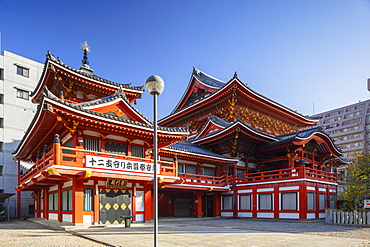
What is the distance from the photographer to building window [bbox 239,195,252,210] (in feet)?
91.8

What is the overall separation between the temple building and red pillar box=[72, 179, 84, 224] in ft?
0.19

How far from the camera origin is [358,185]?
868 inches

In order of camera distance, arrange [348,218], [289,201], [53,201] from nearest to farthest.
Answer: [348,218], [53,201], [289,201]

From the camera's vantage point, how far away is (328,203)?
27.1 meters

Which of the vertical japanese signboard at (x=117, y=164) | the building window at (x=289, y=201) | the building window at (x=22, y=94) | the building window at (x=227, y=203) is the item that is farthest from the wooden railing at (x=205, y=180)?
the building window at (x=22, y=94)

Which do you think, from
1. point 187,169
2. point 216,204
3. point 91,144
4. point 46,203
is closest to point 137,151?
point 91,144

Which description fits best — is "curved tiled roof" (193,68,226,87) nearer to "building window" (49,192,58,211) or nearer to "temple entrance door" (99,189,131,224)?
"temple entrance door" (99,189,131,224)

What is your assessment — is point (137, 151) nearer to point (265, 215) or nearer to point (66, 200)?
point (66, 200)

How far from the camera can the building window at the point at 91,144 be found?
63.0 feet

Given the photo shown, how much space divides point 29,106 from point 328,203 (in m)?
39.0

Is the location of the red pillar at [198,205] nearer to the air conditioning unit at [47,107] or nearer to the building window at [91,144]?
the building window at [91,144]

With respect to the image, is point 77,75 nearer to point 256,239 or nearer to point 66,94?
point 66,94

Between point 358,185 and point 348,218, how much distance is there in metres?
2.56

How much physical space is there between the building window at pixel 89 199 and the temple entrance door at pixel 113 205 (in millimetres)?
640
